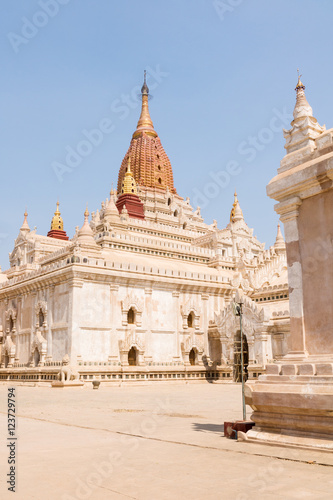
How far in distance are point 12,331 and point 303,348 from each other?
3492 cm

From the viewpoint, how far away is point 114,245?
134 feet

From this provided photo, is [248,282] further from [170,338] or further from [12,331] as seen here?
[12,331]

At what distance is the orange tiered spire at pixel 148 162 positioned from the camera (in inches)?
2630

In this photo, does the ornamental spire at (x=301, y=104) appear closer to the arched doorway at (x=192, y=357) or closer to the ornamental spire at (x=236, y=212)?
the arched doorway at (x=192, y=357)

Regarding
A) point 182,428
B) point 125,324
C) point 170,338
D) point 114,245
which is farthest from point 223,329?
point 182,428

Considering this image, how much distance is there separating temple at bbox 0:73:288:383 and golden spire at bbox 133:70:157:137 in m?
28.5

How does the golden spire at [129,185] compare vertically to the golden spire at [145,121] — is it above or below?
below

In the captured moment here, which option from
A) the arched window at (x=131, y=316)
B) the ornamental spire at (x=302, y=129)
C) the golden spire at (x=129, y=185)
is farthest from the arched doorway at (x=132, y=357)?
the golden spire at (x=129, y=185)

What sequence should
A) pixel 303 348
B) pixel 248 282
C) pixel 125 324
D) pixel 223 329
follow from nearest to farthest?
pixel 303 348 → pixel 125 324 → pixel 223 329 → pixel 248 282

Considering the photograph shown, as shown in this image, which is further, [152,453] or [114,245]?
[114,245]

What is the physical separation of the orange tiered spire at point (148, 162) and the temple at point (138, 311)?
19.1 metres

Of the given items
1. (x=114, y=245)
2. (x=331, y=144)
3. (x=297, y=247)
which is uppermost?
A: (x=114, y=245)

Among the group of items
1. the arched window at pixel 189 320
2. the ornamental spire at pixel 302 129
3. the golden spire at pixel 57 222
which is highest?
the golden spire at pixel 57 222

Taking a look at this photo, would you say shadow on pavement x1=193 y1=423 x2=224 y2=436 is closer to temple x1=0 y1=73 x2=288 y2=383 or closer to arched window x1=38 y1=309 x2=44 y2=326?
temple x1=0 y1=73 x2=288 y2=383
